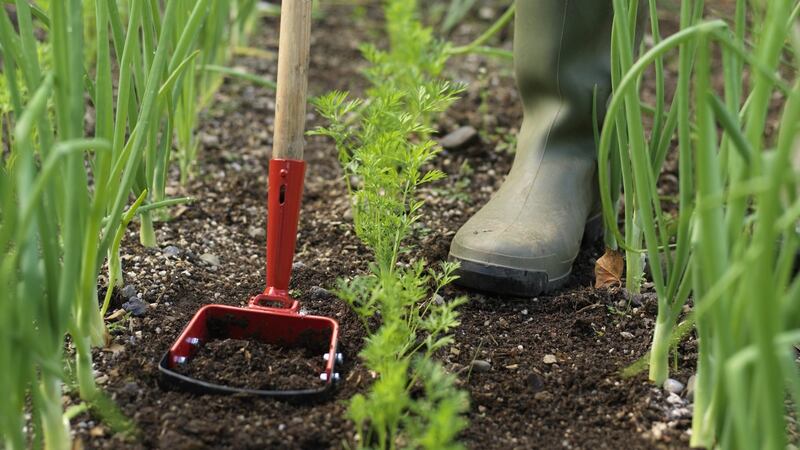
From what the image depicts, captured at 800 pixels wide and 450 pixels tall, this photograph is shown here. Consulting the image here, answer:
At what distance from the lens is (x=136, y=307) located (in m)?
1.52

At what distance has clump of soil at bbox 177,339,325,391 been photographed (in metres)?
1.32

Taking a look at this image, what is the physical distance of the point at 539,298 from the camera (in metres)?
1.70

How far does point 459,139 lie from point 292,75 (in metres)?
0.99

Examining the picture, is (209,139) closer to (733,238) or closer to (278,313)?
(278,313)

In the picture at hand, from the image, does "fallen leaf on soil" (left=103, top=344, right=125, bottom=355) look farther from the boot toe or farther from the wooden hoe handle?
the boot toe

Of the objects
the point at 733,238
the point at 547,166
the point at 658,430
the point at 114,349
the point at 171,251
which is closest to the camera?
the point at 733,238

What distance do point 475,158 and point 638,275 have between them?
0.77 meters

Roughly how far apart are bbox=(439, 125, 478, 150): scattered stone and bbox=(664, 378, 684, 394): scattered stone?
109 cm

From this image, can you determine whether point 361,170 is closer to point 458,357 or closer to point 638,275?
point 458,357

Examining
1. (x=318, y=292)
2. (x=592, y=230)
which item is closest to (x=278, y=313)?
(x=318, y=292)

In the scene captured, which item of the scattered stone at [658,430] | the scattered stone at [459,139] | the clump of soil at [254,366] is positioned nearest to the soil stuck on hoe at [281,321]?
the clump of soil at [254,366]

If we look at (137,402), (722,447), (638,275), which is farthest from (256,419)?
(638,275)

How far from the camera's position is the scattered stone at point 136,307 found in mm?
1512

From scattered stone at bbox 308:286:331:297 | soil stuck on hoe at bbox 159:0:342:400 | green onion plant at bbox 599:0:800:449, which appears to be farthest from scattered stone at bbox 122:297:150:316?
green onion plant at bbox 599:0:800:449
